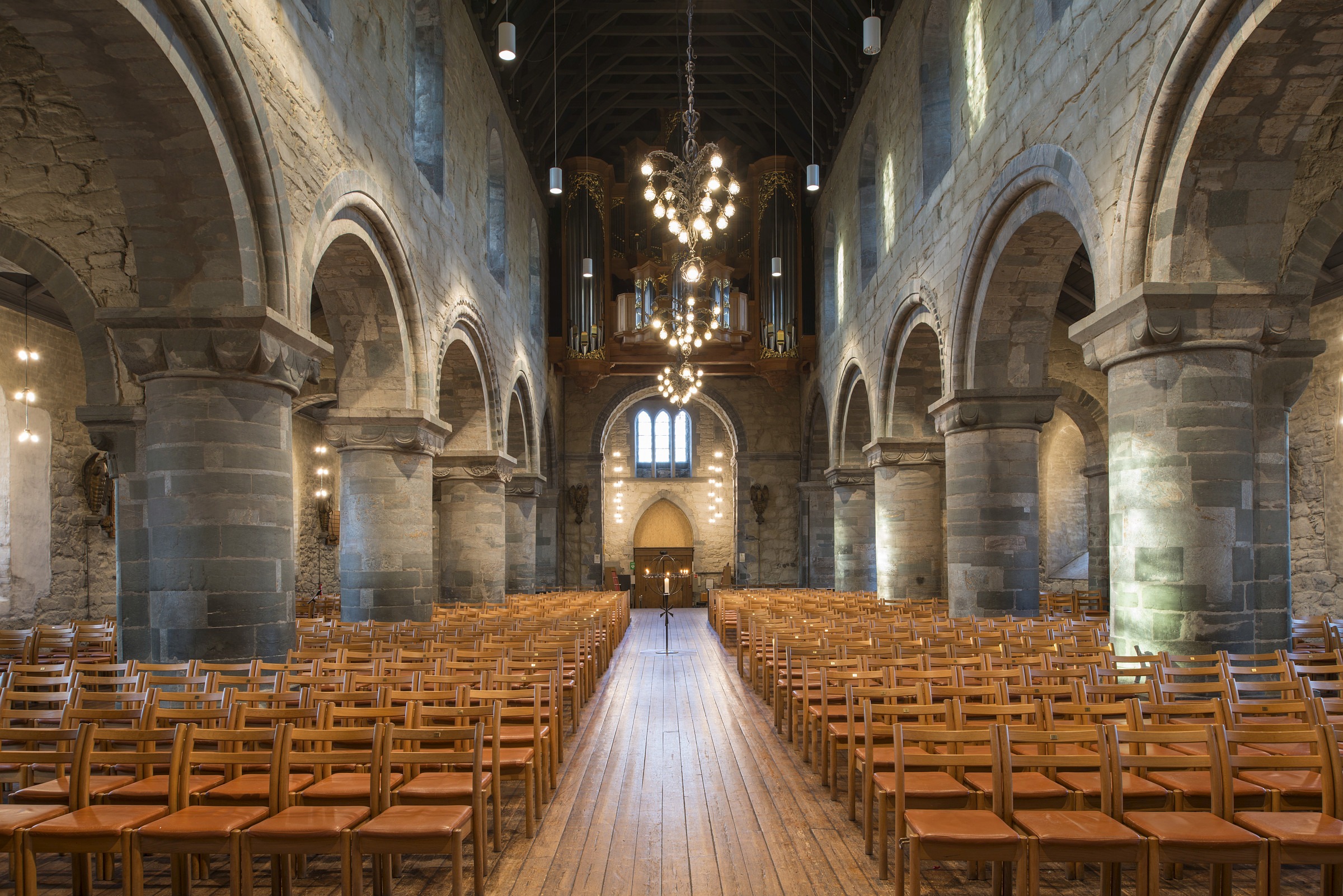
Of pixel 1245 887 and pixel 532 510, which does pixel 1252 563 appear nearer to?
pixel 1245 887

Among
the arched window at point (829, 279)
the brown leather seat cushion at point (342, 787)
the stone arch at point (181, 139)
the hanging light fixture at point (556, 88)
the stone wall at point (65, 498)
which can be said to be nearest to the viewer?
the brown leather seat cushion at point (342, 787)

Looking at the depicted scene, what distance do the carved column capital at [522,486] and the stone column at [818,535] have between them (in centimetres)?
774

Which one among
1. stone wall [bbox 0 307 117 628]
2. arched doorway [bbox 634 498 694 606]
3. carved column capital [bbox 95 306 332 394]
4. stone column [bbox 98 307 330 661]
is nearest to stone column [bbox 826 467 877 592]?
arched doorway [bbox 634 498 694 606]

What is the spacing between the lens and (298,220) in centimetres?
761

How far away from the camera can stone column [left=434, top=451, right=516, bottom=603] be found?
15336mm

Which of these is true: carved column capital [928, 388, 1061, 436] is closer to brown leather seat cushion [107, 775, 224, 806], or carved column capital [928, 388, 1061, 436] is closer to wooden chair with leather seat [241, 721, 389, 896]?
wooden chair with leather seat [241, 721, 389, 896]

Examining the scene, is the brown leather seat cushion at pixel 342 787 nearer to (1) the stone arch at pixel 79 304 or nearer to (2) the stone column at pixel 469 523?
(1) the stone arch at pixel 79 304

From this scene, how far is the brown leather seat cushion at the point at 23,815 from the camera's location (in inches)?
135

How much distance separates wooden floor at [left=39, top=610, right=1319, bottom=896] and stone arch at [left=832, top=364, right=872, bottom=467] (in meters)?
12.0

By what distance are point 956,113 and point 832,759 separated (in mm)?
9402

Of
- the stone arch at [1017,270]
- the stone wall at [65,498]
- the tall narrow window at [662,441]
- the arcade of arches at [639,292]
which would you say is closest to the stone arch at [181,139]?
the arcade of arches at [639,292]

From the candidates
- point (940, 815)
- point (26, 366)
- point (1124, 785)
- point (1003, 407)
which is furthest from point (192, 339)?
point (26, 366)

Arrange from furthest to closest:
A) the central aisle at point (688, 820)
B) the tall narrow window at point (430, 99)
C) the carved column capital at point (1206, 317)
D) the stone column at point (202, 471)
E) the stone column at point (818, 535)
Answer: the stone column at point (818, 535)
the tall narrow window at point (430, 99)
the stone column at point (202, 471)
the carved column capital at point (1206, 317)
the central aisle at point (688, 820)

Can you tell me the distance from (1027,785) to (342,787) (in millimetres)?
2905
